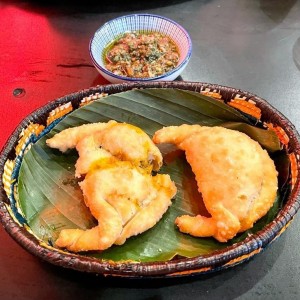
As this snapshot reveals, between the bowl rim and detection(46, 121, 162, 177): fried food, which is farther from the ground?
detection(46, 121, 162, 177): fried food

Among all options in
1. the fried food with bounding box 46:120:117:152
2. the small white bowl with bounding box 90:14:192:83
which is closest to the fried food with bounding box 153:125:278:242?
the fried food with bounding box 46:120:117:152

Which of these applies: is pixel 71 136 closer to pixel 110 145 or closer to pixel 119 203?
pixel 110 145

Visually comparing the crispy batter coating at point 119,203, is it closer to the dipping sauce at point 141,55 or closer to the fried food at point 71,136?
the fried food at point 71,136

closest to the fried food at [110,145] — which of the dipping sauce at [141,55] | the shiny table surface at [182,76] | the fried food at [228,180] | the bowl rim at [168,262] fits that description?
the fried food at [228,180]

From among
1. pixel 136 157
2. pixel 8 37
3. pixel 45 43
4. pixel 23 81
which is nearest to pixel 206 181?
pixel 136 157

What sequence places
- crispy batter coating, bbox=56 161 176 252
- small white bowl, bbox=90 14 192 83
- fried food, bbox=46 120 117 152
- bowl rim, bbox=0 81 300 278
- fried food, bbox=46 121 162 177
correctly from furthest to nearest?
small white bowl, bbox=90 14 192 83
fried food, bbox=46 120 117 152
fried food, bbox=46 121 162 177
crispy batter coating, bbox=56 161 176 252
bowl rim, bbox=0 81 300 278

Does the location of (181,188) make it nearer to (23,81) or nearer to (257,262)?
(257,262)

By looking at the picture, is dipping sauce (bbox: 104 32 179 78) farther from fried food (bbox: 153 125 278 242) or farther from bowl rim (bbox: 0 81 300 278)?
bowl rim (bbox: 0 81 300 278)

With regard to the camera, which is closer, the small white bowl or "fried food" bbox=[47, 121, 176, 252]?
"fried food" bbox=[47, 121, 176, 252]

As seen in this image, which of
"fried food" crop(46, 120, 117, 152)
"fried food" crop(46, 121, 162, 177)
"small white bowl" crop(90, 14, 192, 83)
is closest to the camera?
"fried food" crop(46, 121, 162, 177)
